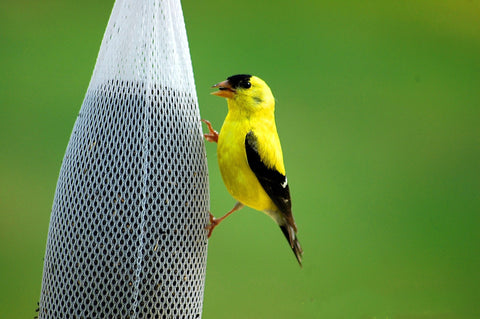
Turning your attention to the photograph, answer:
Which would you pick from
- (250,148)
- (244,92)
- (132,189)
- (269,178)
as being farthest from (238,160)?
(132,189)

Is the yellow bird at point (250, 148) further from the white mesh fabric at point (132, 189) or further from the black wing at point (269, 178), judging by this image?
the white mesh fabric at point (132, 189)

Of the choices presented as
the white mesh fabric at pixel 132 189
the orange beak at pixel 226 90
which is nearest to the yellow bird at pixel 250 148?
the orange beak at pixel 226 90

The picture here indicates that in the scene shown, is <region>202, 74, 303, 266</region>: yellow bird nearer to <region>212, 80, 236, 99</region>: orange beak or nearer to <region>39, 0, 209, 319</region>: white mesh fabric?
<region>212, 80, 236, 99</region>: orange beak

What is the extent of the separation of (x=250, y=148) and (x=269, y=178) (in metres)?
0.24

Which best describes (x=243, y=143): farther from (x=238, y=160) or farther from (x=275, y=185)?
(x=275, y=185)

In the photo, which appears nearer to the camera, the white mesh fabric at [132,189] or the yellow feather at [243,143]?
the white mesh fabric at [132,189]

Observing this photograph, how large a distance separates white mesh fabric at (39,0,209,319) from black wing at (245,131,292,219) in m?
0.36

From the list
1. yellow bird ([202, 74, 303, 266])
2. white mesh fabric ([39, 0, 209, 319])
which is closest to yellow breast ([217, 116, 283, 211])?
yellow bird ([202, 74, 303, 266])

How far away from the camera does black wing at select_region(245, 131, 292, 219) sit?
9.74 feet

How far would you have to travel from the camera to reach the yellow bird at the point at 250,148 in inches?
117

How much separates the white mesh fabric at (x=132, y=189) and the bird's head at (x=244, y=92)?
15.8 inches

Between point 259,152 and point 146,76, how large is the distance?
0.75 meters

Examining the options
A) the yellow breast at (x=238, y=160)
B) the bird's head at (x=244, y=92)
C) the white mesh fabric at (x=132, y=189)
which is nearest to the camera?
the white mesh fabric at (x=132, y=189)

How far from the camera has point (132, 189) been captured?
2.47 meters
